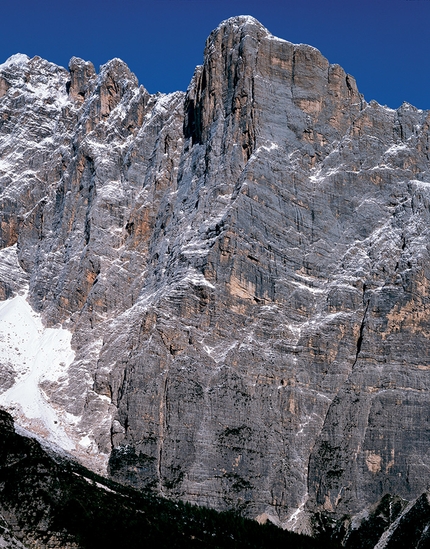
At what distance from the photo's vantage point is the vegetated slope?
98250mm

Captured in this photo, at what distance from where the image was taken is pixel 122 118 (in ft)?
654

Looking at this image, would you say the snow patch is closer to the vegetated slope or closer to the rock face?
the rock face

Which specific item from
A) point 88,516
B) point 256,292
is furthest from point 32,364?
point 88,516

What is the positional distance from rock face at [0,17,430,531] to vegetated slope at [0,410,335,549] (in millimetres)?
12208

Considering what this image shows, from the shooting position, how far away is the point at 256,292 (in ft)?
509

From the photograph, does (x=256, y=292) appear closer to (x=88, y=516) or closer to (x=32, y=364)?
(x=32, y=364)

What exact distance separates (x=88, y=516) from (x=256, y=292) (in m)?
55.6

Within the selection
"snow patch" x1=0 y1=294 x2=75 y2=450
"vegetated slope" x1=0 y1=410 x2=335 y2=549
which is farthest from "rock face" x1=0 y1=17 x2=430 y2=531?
"vegetated slope" x1=0 y1=410 x2=335 y2=549

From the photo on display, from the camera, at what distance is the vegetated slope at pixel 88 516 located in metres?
98.2

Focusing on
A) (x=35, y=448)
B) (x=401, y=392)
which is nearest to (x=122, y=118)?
(x=401, y=392)

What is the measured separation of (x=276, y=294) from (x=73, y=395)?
3126 centimetres

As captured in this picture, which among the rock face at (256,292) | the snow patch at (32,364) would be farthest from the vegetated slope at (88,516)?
the snow patch at (32,364)

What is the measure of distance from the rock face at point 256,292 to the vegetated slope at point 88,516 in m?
12.2

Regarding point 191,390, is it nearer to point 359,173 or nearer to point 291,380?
point 291,380
